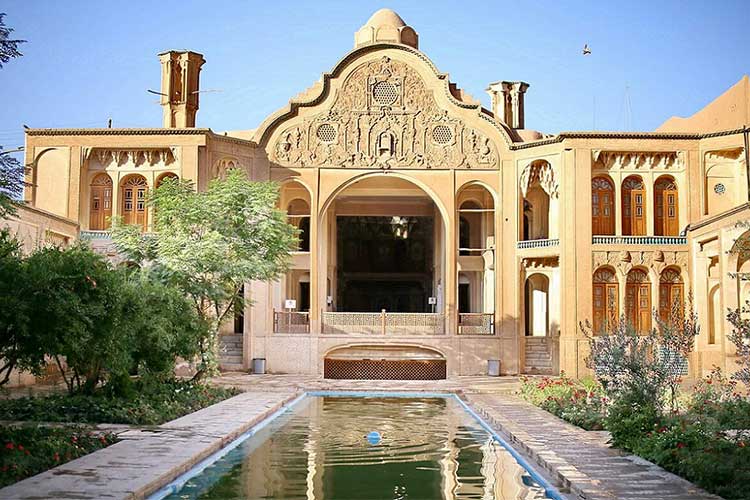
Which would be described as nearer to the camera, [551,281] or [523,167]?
[523,167]

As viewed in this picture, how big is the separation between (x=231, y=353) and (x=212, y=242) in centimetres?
1063

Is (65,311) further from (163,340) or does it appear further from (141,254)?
(141,254)

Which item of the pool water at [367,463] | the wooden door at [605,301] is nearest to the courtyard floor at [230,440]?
the pool water at [367,463]

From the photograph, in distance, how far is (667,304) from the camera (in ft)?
95.2

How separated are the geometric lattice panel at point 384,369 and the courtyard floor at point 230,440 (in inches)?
461

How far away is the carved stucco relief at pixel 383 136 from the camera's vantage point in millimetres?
30453

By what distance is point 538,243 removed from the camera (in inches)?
1167

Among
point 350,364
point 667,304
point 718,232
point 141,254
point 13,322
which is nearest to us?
point 13,322

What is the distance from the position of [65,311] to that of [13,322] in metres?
0.58

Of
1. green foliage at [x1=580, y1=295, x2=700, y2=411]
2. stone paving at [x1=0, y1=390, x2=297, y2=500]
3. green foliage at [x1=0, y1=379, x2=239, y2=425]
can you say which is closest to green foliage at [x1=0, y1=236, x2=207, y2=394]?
green foliage at [x1=0, y1=379, x2=239, y2=425]

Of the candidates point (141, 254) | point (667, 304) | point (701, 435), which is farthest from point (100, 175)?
point (701, 435)

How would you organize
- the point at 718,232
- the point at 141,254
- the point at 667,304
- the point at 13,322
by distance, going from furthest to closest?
the point at 667,304, the point at 718,232, the point at 141,254, the point at 13,322

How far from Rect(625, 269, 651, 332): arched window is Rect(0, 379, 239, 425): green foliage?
1587cm

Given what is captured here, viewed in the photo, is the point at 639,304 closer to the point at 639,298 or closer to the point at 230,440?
the point at 639,298
